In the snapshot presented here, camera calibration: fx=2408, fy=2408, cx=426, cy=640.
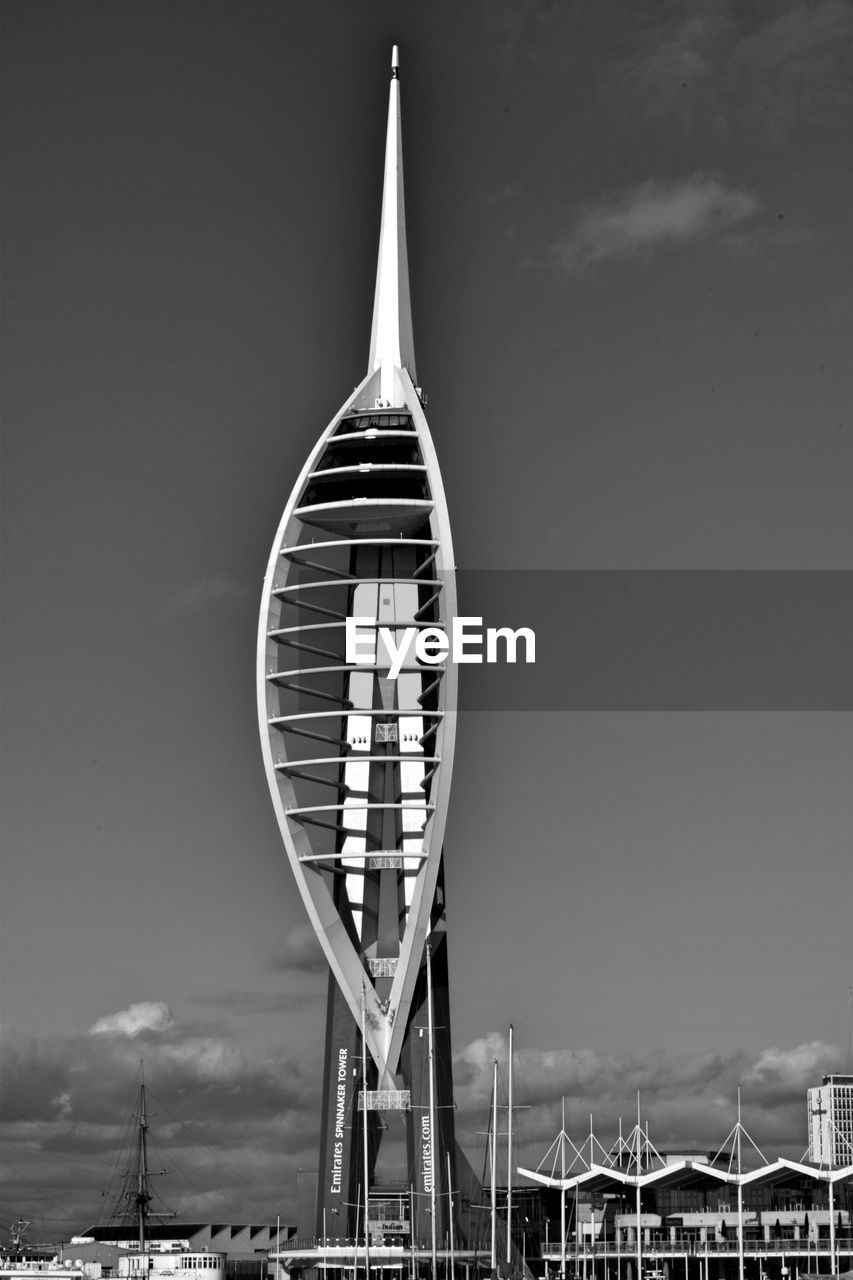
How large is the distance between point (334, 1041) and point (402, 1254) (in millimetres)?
9240

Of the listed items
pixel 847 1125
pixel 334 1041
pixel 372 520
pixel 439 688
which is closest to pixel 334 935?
pixel 334 1041

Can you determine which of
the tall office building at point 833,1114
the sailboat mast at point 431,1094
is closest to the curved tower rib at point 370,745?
the sailboat mast at point 431,1094

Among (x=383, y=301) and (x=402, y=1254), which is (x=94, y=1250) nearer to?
(x=402, y=1254)

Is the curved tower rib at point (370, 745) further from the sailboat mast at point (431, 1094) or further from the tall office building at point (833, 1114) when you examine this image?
the tall office building at point (833, 1114)

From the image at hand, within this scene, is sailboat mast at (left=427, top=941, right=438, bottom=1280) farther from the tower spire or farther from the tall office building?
the tall office building

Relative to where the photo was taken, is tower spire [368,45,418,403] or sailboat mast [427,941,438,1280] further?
Result: tower spire [368,45,418,403]

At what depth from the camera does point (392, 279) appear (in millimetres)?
111438

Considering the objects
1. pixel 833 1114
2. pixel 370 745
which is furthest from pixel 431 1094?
pixel 833 1114

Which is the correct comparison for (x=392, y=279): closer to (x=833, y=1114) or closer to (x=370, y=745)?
(x=370, y=745)

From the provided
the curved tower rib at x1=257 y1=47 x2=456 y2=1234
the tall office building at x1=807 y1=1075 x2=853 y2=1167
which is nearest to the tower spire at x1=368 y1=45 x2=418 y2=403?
the curved tower rib at x1=257 y1=47 x2=456 y2=1234

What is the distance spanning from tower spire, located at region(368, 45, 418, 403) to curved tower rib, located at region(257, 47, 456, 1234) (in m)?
2.58

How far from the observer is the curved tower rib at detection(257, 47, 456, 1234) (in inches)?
3957

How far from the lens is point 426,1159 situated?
3939 inches

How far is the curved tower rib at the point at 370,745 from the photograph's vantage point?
100 meters
